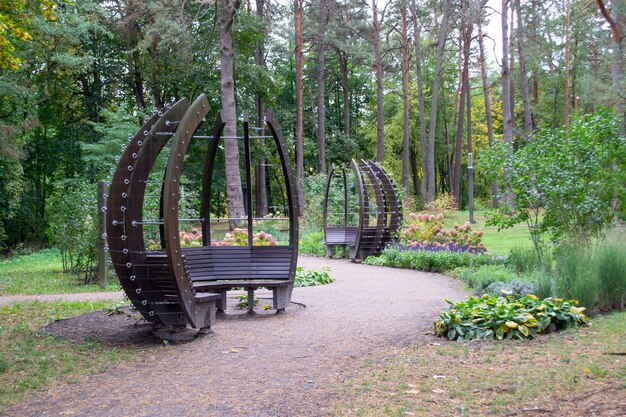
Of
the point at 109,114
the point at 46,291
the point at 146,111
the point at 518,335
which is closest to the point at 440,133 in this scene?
the point at 146,111

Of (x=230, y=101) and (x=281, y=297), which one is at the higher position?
(x=230, y=101)

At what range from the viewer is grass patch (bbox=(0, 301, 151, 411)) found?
515cm

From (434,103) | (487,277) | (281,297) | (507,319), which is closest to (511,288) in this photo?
(487,277)

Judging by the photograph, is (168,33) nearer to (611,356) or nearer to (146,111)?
(146,111)

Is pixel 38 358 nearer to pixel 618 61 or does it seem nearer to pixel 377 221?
pixel 377 221

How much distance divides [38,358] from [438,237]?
1089 centimetres

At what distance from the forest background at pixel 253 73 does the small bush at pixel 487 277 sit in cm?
254

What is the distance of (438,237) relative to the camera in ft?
50.0

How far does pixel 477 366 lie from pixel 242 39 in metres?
24.5

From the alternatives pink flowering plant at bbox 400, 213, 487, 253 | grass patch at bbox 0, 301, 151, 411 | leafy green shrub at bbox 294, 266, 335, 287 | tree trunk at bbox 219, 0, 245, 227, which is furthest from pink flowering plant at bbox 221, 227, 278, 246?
grass patch at bbox 0, 301, 151, 411

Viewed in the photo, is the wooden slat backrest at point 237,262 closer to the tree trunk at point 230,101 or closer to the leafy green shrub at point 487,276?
the leafy green shrub at point 487,276

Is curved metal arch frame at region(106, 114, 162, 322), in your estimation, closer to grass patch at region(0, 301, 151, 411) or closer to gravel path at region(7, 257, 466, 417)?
grass patch at region(0, 301, 151, 411)

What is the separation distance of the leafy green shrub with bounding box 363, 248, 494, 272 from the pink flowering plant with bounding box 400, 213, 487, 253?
2.09 ft

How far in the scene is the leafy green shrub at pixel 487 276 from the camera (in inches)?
381
